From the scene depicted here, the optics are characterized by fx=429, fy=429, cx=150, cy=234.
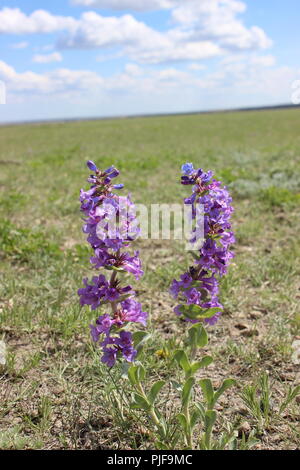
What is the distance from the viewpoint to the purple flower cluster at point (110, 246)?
6.72 feet

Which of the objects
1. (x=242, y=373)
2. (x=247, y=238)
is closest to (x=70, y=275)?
(x=242, y=373)

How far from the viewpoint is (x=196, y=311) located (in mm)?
2211

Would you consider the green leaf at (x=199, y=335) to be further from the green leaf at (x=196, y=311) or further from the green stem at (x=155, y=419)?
the green stem at (x=155, y=419)

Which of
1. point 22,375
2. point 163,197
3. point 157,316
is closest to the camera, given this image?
point 22,375

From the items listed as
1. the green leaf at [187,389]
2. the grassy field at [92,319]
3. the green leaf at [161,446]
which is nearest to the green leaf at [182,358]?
the green leaf at [187,389]

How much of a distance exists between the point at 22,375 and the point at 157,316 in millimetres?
1347

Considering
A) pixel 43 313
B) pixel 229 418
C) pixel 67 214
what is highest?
pixel 67 214

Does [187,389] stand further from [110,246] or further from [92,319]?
[92,319]

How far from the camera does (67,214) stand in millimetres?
7312

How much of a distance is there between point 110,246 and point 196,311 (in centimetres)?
57

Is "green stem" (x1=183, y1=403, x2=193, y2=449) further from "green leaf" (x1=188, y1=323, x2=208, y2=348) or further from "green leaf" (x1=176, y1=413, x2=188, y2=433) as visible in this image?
"green leaf" (x1=188, y1=323, x2=208, y2=348)

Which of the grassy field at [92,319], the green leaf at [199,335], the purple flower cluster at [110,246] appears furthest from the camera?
the grassy field at [92,319]

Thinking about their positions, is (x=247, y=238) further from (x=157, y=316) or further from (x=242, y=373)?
(x=242, y=373)
